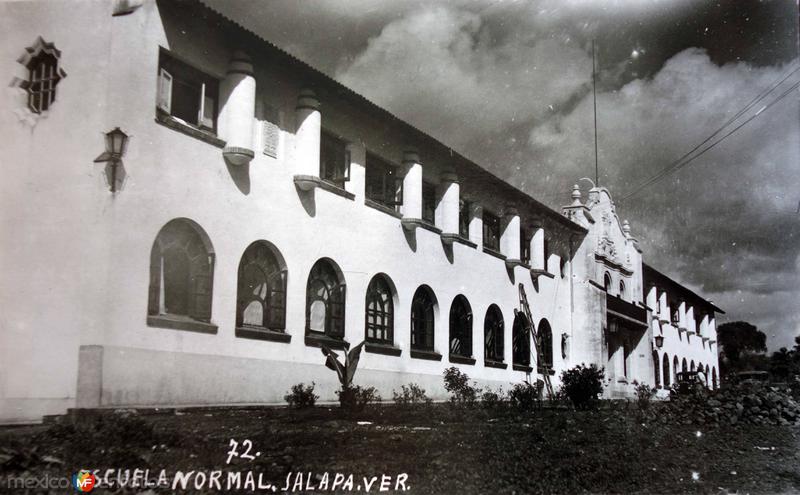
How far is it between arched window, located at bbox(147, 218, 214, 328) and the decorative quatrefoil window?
226 cm

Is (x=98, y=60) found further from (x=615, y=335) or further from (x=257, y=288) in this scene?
(x=615, y=335)

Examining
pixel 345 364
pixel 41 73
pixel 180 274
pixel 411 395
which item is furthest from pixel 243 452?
pixel 411 395

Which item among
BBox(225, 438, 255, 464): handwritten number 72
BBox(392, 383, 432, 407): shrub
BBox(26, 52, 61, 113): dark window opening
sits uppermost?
BBox(26, 52, 61, 113): dark window opening

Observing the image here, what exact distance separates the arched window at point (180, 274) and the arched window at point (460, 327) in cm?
844

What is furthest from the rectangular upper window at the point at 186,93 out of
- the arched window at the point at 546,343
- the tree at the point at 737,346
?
the tree at the point at 737,346

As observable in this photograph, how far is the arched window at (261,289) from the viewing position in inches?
444

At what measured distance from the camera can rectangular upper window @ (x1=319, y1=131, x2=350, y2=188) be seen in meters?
13.8

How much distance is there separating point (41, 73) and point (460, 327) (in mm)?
11602

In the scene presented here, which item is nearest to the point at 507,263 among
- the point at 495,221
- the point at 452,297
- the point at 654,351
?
the point at 495,221

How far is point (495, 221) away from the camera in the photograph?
70.4 feet

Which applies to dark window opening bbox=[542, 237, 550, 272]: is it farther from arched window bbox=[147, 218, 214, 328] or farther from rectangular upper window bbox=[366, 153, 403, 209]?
arched window bbox=[147, 218, 214, 328]

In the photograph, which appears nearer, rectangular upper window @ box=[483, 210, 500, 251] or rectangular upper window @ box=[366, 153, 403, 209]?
rectangular upper window @ box=[366, 153, 403, 209]

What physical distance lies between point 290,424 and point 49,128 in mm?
4907
